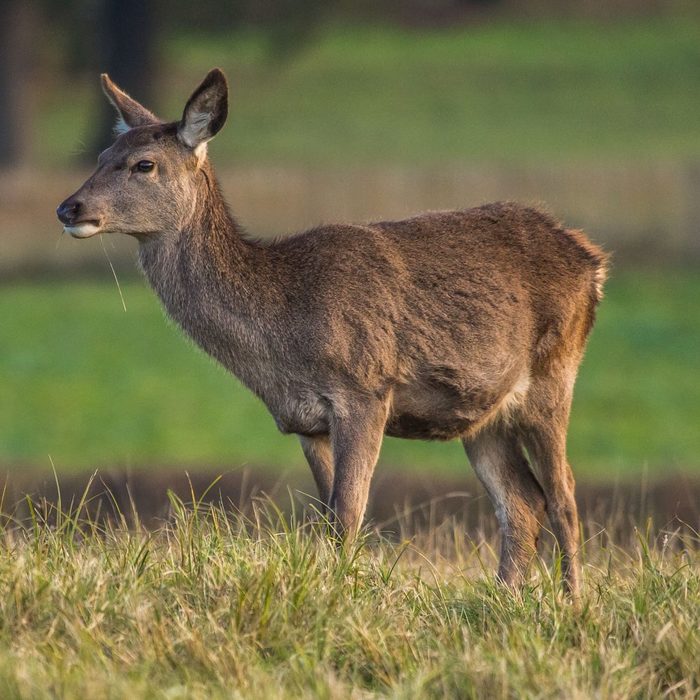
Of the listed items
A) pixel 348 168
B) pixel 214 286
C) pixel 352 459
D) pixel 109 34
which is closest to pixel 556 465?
pixel 352 459

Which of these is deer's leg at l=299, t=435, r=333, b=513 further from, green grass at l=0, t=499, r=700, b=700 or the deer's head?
the deer's head

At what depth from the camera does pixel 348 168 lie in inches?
1183

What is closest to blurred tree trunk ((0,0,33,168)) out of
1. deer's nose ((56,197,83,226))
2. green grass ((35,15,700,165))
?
green grass ((35,15,700,165))

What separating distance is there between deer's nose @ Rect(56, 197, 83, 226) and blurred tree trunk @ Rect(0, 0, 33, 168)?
3048cm

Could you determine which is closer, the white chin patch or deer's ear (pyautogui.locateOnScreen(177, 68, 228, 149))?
the white chin patch

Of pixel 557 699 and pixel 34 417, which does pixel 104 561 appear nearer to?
pixel 557 699

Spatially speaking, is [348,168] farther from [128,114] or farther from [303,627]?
[303,627]

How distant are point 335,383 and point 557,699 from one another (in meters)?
2.32

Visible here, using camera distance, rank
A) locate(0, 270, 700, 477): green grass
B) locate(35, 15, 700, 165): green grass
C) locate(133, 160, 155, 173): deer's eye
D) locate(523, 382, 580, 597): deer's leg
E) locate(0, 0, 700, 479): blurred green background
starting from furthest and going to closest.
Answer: locate(35, 15, 700, 165): green grass
locate(0, 0, 700, 479): blurred green background
locate(0, 270, 700, 477): green grass
locate(523, 382, 580, 597): deer's leg
locate(133, 160, 155, 173): deer's eye

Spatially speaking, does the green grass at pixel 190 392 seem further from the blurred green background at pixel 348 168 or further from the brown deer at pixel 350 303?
the brown deer at pixel 350 303

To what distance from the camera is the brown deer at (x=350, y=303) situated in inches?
292

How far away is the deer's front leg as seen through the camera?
24.0 ft

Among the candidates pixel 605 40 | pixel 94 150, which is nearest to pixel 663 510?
pixel 94 150

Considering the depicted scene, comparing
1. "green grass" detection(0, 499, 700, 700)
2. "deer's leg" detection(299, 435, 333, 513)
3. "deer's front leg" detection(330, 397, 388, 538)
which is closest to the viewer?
"green grass" detection(0, 499, 700, 700)
